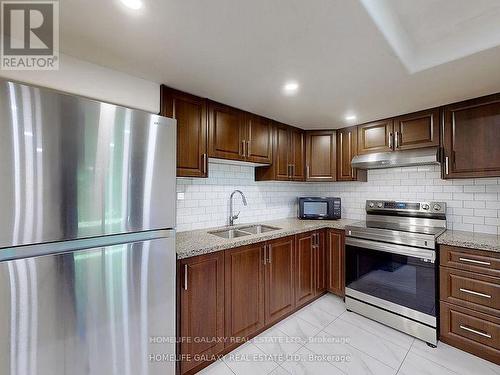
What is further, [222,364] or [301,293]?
[301,293]

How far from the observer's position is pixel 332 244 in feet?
9.16

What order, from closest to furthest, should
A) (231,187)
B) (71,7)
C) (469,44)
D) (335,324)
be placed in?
(71,7) → (469,44) → (335,324) → (231,187)

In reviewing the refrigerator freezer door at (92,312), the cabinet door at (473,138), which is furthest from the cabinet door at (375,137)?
the refrigerator freezer door at (92,312)

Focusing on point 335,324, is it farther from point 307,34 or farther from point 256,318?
point 307,34

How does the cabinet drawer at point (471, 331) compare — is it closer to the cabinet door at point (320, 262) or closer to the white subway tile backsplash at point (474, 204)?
the white subway tile backsplash at point (474, 204)

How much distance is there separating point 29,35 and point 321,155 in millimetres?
2883

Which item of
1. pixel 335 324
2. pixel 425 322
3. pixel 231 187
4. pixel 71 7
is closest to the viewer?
pixel 71 7

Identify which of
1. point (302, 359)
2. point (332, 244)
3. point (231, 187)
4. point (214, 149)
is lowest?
point (302, 359)

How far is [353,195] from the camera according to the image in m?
3.24

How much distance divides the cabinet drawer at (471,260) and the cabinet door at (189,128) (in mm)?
2200

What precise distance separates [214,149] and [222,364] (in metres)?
1.76

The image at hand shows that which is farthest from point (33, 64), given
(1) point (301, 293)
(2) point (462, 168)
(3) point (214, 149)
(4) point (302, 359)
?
(2) point (462, 168)

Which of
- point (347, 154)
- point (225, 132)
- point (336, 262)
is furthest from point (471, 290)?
point (225, 132)

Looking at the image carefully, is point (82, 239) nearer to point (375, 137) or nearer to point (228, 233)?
point (228, 233)
